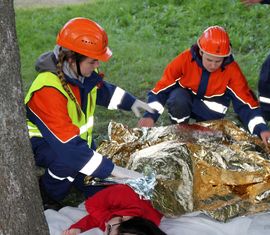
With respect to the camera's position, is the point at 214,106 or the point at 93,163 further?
the point at 214,106

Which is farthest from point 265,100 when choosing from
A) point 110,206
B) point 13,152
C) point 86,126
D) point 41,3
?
point 41,3

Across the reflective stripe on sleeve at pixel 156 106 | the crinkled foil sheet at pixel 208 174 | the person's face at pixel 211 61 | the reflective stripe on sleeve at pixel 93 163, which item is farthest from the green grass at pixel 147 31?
the reflective stripe on sleeve at pixel 93 163

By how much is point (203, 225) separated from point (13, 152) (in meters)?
1.27

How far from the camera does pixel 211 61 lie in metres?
4.10

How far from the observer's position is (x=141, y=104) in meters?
3.96

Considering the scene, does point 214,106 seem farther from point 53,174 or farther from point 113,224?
point 113,224

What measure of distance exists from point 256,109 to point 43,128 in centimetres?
154

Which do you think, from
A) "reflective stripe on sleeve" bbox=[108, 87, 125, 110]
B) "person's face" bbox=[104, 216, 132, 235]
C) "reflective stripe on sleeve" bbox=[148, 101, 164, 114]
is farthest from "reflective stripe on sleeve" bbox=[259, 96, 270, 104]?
"person's face" bbox=[104, 216, 132, 235]

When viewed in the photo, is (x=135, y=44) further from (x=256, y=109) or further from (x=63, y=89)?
(x=63, y=89)

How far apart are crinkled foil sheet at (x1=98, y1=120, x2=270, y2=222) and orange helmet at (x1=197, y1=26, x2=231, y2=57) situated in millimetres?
618

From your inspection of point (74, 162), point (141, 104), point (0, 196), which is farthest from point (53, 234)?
point (141, 104)

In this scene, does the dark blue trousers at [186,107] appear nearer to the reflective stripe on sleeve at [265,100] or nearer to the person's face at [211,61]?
the person's face at [211,61]

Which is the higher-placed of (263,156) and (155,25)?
(263,156)

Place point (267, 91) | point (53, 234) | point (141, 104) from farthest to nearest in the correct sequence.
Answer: point (267, 91) → point (141, 104) → point (53, 234)
